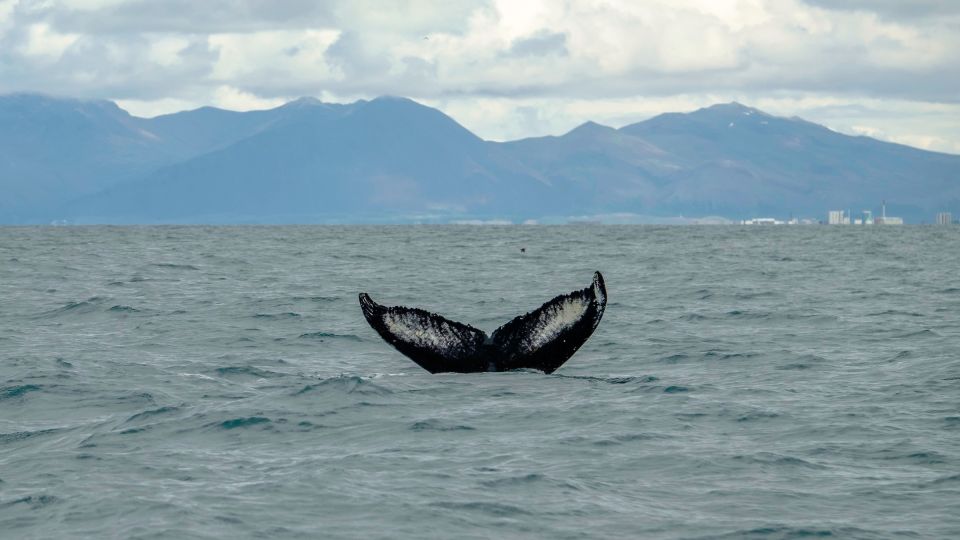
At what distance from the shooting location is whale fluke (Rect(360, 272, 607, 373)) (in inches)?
563

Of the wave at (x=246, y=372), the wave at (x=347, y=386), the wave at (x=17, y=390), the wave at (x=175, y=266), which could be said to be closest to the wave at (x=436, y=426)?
the wave at (x=347, y=386)

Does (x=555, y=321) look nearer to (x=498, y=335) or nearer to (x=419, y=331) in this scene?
(x=498, y=335)

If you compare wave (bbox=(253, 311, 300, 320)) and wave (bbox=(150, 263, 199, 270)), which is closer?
wave (bbox=(253, 311, 300, 320))

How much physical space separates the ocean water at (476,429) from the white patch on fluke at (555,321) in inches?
21.9

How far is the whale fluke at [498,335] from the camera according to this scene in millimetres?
14299

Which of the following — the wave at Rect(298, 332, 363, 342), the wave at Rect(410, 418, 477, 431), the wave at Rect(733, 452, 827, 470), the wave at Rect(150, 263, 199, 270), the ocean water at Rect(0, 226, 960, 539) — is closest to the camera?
the ocean water at Rect(0, 226, 960, 539)

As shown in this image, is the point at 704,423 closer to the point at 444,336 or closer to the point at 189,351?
the point at 444,336

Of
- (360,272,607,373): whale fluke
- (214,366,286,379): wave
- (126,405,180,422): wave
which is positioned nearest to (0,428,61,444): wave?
(126,405,180,422): wave

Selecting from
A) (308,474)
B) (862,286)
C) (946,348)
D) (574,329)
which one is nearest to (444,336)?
(574,329)

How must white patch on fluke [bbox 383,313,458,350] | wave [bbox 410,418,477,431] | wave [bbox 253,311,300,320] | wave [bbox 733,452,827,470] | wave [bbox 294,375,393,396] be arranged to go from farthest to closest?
wave [bbox 253,311,300,320] < wave [bbox 294,375,393,396] < white patch on fluke [bbox 383,313,458,350] < wave [bbox 410,418,477,431] < wave [bbox 733,452,827,470]

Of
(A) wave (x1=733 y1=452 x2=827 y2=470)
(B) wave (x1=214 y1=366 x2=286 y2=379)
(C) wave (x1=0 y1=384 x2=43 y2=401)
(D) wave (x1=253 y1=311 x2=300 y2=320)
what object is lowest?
(C) wave (x1=0 y1=384 x2=43 y2=401)

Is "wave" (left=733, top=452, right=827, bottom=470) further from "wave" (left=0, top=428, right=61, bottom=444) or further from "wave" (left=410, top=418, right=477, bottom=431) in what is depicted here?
"wave" (left=0, top=428, right=61, bottom=444)

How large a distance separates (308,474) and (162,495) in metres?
1.30

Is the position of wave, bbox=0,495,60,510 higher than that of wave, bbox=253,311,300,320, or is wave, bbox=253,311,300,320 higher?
wave, bbox=253,311,300,320
